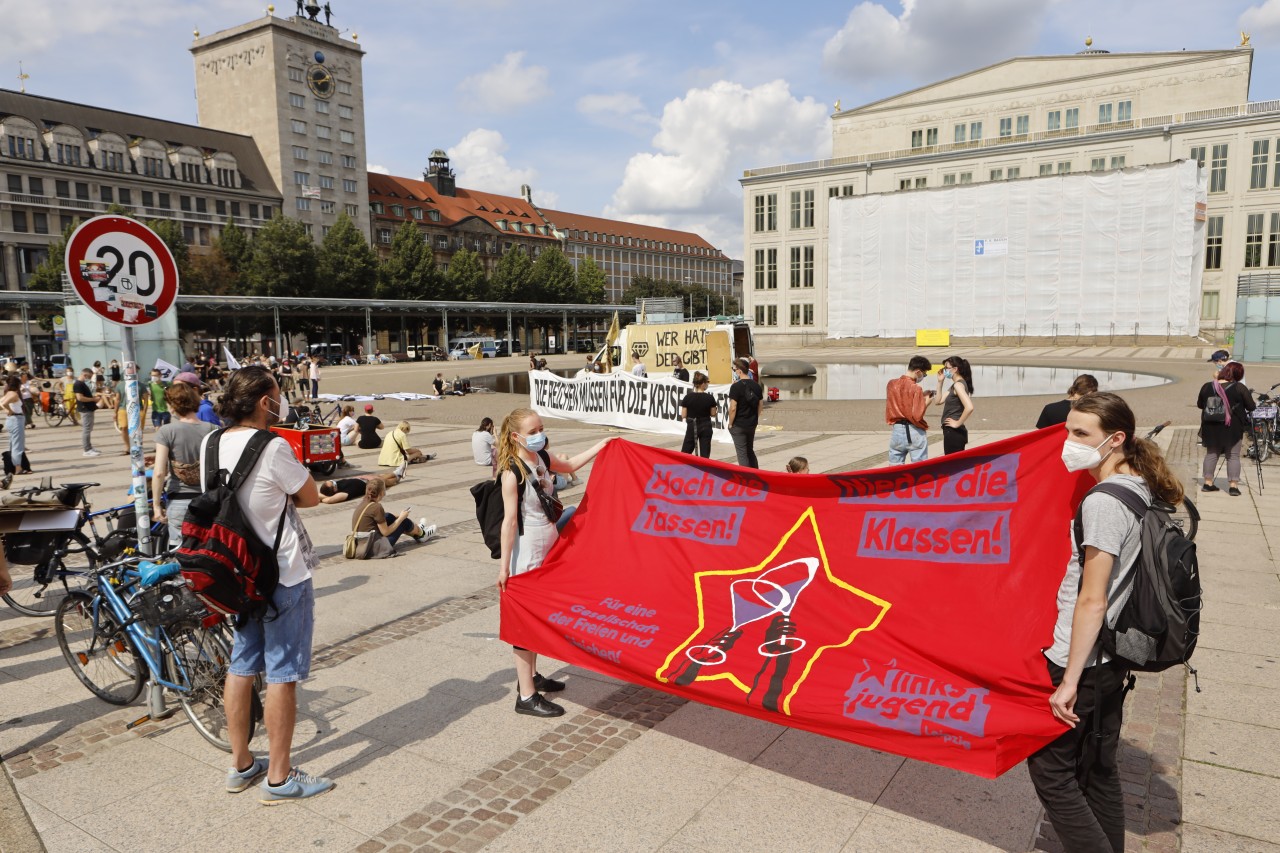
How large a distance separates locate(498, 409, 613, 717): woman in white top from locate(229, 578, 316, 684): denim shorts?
4.16 ft

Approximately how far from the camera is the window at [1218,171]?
61812mm

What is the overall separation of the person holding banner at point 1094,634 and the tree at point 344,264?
75792 millimetres

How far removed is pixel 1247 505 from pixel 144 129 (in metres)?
100

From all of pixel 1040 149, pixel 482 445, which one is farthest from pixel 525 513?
pixel 1040 149

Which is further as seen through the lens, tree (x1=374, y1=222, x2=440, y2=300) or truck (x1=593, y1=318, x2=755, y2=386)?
tree (x1=374, y1=222, x2=440, y2=300)

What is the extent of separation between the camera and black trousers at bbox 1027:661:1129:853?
10.2 ft

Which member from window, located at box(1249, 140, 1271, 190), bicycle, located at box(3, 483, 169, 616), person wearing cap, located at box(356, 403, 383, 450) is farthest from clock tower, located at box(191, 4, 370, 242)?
bicycle, located at box(3, 483, 169, 616)

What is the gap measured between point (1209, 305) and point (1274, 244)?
568cm

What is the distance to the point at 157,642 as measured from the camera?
4.81 m

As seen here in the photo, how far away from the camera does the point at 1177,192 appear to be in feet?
191

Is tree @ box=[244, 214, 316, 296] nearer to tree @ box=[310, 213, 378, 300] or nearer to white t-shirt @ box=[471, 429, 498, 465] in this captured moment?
tree @ box=[310, 213, 378, 300]

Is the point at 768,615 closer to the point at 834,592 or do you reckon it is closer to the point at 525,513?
the point at 834,592

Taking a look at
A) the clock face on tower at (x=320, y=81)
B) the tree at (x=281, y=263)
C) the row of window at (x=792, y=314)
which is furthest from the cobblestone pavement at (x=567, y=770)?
the clock face on tower at (x=320, y=81)

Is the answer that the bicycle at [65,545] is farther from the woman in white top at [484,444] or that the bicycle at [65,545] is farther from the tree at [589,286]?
the tree at [589,286]
